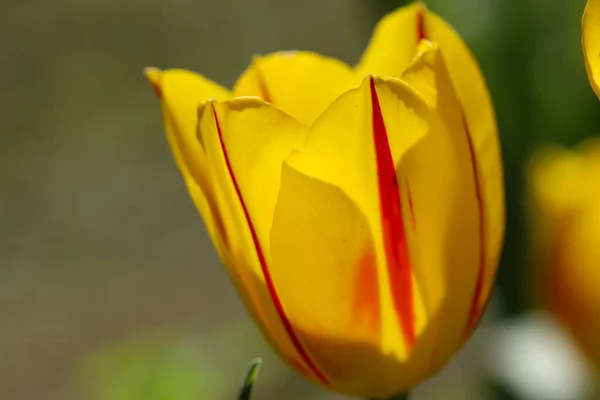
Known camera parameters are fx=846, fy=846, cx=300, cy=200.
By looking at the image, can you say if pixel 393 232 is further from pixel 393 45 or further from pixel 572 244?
pixel 572 244

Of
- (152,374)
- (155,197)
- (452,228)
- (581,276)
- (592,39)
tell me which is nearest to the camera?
(592,39)

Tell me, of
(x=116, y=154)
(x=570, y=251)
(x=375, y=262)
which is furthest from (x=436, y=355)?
(x=116, y=154)

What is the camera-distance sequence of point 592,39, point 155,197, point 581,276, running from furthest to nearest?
point 155,197
point 581,276
point 592,39

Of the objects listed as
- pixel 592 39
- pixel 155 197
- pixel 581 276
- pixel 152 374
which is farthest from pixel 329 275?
pixel 155 197

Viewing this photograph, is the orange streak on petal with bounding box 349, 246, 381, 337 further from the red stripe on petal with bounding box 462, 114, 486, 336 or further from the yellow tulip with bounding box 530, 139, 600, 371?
the yellow tulip with bounding box 530, 139, 600, 371

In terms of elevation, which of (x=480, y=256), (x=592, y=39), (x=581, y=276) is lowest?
(x=581, y=276)

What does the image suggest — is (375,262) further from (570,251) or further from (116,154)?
(116,154)
